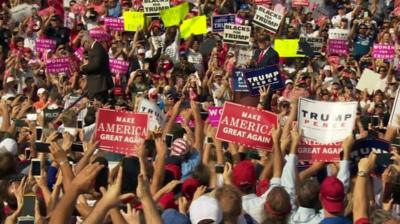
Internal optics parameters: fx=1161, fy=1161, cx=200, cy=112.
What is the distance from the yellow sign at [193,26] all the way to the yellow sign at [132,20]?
2.74ft

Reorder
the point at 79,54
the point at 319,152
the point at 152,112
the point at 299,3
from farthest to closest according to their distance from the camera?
the point at 299,3, the point at 79,54, the point at 152,112, the point at 319,152

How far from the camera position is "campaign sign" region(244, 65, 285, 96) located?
1389 cm

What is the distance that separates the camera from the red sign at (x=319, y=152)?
9.16 meters

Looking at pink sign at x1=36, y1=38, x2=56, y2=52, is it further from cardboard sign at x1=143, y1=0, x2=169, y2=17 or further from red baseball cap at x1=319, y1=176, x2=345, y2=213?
red baseball cap at x1=319, y1=176, x2=345, y2=213

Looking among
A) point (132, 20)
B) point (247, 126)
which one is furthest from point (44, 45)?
point (247, 126)

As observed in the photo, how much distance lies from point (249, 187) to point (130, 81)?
11.0 metres

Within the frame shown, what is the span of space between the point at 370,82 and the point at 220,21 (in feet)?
14.3

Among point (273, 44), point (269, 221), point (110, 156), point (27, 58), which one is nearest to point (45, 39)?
point (27, 58)

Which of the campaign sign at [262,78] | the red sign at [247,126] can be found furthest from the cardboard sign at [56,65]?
the red sign at [247,126]

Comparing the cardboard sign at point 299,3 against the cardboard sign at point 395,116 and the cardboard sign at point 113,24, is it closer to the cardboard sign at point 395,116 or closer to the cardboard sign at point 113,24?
the cardboard sign at point 113,24

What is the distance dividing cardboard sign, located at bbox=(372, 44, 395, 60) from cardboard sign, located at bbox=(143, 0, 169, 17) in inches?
153

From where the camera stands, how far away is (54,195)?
703 centimetres

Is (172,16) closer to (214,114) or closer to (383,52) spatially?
(383,52)

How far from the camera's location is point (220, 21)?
70.5 feet
